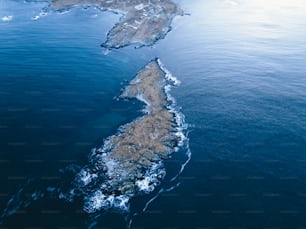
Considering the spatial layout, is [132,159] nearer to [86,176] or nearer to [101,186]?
[101,186]

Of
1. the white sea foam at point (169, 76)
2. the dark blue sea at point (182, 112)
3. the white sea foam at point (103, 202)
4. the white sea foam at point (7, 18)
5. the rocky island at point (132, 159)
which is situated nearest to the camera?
the dark blue sea at point (182, 112)

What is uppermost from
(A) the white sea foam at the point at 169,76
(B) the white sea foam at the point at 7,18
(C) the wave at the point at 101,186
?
(B) the white sea foam at the point at 7,18

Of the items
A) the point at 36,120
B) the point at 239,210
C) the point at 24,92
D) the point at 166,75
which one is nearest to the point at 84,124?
the point at 36,120

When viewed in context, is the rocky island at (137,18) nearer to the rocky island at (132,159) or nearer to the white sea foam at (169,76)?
the white sea foam at (169,76)

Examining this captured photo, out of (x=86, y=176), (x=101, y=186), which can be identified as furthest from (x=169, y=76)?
(x=101, y=186)

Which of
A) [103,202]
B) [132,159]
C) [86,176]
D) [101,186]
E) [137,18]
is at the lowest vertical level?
[103,202]

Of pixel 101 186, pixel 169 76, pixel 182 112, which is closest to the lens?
pixel 101 186

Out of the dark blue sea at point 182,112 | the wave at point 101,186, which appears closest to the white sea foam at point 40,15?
the dark blue sea at point 182,112
